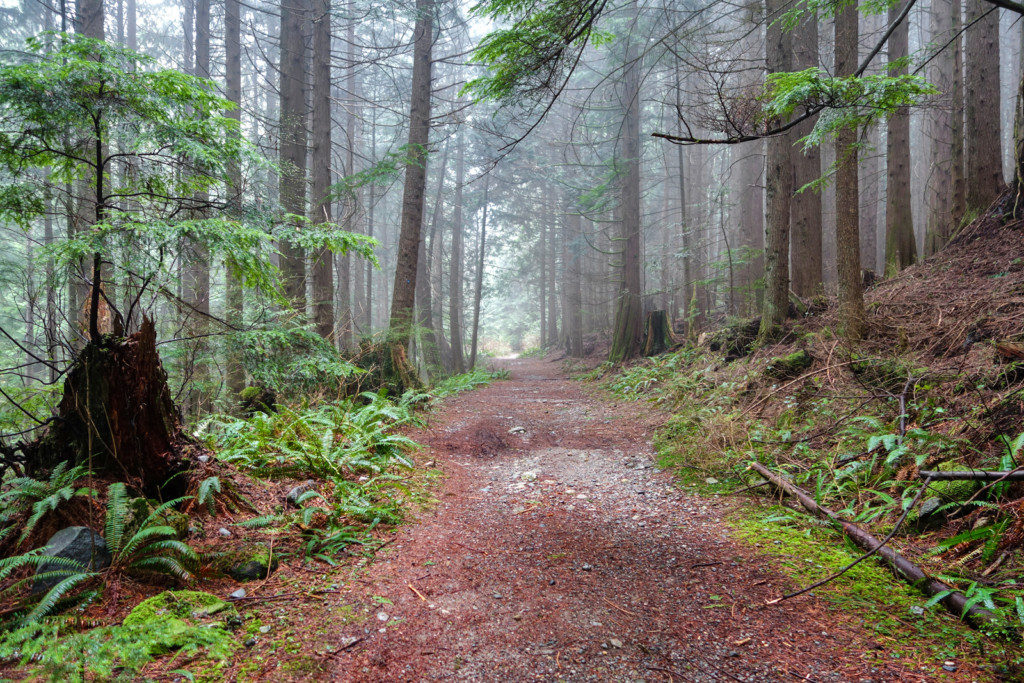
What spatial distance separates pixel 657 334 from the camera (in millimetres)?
13047

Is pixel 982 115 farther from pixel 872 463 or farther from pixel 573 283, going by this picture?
pixel 573 283

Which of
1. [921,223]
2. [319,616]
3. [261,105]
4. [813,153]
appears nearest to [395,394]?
[319,616]

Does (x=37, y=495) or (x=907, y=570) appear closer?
(x=907, y=570)

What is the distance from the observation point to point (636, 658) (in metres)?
2.12

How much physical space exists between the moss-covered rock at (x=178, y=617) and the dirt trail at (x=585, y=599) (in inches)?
24.2

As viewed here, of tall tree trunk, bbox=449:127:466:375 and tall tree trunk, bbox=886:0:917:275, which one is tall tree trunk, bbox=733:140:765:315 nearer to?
tall tree trunk, bbox=886:0:917:275

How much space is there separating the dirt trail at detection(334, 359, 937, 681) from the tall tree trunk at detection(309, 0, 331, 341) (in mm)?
5924

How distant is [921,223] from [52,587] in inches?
872

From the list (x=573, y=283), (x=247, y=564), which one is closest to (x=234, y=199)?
(x=247, y=564)

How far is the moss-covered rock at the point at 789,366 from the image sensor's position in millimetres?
6320

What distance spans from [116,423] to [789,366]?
713 centimetres

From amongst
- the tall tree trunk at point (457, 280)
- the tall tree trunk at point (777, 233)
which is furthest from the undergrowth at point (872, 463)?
the tall tree trunk at point (457, 280)

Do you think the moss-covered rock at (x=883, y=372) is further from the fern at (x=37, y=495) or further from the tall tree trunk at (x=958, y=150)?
the fern at (x=37, y=495)

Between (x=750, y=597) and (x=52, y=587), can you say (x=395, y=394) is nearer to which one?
(x=52, y=587)
